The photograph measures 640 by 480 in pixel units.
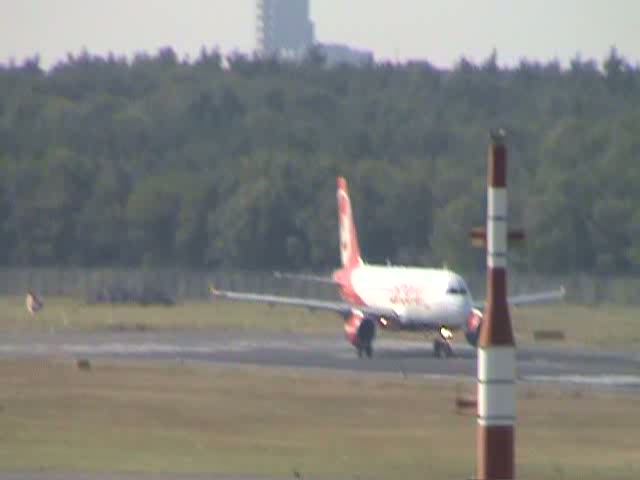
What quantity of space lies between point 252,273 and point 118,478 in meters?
88.8

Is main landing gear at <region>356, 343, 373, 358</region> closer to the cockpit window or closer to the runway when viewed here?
the runway

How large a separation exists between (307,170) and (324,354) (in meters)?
67.6

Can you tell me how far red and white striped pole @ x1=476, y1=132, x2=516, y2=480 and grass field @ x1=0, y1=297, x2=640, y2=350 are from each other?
4583cm

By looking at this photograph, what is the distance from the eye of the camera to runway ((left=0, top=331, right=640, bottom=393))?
41156mm

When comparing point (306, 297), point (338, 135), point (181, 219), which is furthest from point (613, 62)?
point (306, 297)

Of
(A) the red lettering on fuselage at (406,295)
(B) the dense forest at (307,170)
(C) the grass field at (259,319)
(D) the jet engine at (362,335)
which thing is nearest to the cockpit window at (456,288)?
(A) the red lettering on fuselage at (406,295)

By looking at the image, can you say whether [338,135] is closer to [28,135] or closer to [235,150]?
[235,150]

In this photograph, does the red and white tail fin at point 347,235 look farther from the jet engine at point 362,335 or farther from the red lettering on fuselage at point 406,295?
the jet engine at point 362,335

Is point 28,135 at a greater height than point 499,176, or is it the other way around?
point 28,135

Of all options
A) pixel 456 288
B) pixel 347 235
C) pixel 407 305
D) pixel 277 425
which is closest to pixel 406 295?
pixel 407 305

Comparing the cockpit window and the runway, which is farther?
the cockpit window

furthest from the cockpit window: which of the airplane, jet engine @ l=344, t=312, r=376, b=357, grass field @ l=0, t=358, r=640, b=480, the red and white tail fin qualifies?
grass field @ l=0, t=358, r=640, b=480

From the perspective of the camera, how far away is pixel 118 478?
16062 mm

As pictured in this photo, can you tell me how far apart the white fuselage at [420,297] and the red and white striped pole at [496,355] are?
42.2m
